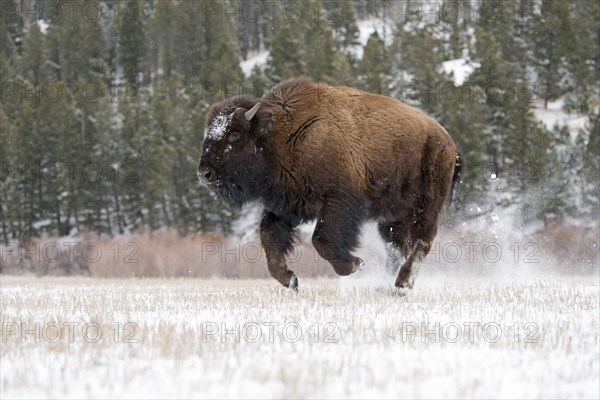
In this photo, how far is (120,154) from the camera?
51031mm

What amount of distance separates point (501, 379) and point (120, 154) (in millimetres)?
49609

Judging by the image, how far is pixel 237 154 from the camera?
835 centimetres

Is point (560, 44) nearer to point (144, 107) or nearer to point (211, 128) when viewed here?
point (144, 107)

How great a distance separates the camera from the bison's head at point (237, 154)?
8.35 meters

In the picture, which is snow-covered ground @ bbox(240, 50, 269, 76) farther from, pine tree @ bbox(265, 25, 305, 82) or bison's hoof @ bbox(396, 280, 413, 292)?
bison's hoof @ bbox(396, 280, 413, 292)

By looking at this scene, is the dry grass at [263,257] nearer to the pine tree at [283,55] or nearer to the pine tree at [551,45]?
the pine tree at [283,55]

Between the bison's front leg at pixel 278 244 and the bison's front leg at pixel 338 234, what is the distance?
77cm

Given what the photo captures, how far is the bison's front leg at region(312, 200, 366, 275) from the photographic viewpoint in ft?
25.5

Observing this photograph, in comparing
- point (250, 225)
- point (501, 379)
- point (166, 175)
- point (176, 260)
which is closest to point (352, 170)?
point (501, 379)

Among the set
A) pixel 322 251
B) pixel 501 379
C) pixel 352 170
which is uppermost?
pixel 501 379

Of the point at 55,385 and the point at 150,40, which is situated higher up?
the point at 55,385

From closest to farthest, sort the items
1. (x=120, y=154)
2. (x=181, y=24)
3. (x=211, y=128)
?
(x=211, y=128)
(x=120, y=154)
(x=181, y=24)

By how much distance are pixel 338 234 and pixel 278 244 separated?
103 cm

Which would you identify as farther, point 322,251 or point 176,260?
point 176,260
